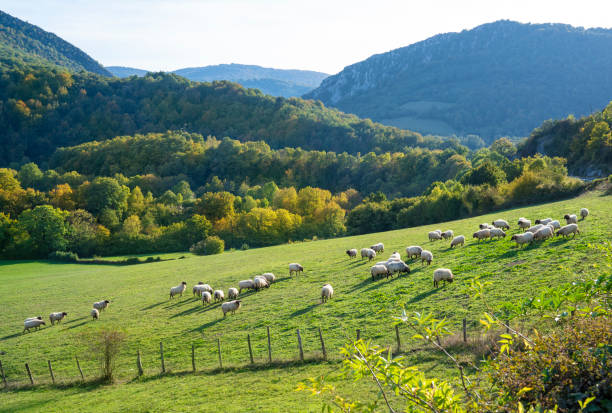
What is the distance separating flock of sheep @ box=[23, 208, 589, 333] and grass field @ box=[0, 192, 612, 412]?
734mm

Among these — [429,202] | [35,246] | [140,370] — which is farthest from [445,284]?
[35,246]

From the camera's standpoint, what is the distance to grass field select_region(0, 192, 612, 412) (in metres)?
16.6

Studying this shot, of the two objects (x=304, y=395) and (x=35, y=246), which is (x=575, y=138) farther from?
(x=35, y=246)

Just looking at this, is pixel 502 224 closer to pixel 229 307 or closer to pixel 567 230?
pixel 567 230

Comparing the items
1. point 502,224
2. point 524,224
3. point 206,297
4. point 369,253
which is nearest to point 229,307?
point 206,297

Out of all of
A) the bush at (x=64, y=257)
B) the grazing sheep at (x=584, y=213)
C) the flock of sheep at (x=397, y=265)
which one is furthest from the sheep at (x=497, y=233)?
the bush at (x=64, y=257)

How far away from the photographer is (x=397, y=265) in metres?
27.8

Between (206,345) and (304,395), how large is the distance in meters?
9.45

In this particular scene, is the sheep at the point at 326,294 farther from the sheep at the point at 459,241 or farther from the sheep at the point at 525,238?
the sheep at the point at 525,238

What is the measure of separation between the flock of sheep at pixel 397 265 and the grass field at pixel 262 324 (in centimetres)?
73

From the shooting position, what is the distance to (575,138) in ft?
310

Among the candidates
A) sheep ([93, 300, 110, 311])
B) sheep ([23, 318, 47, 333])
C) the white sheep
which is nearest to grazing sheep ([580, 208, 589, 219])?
the white sheep

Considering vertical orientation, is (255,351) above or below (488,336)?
below

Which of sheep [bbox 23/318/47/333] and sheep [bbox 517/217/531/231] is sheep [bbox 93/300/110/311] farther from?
sheep [bbox 517/217/531/231]
